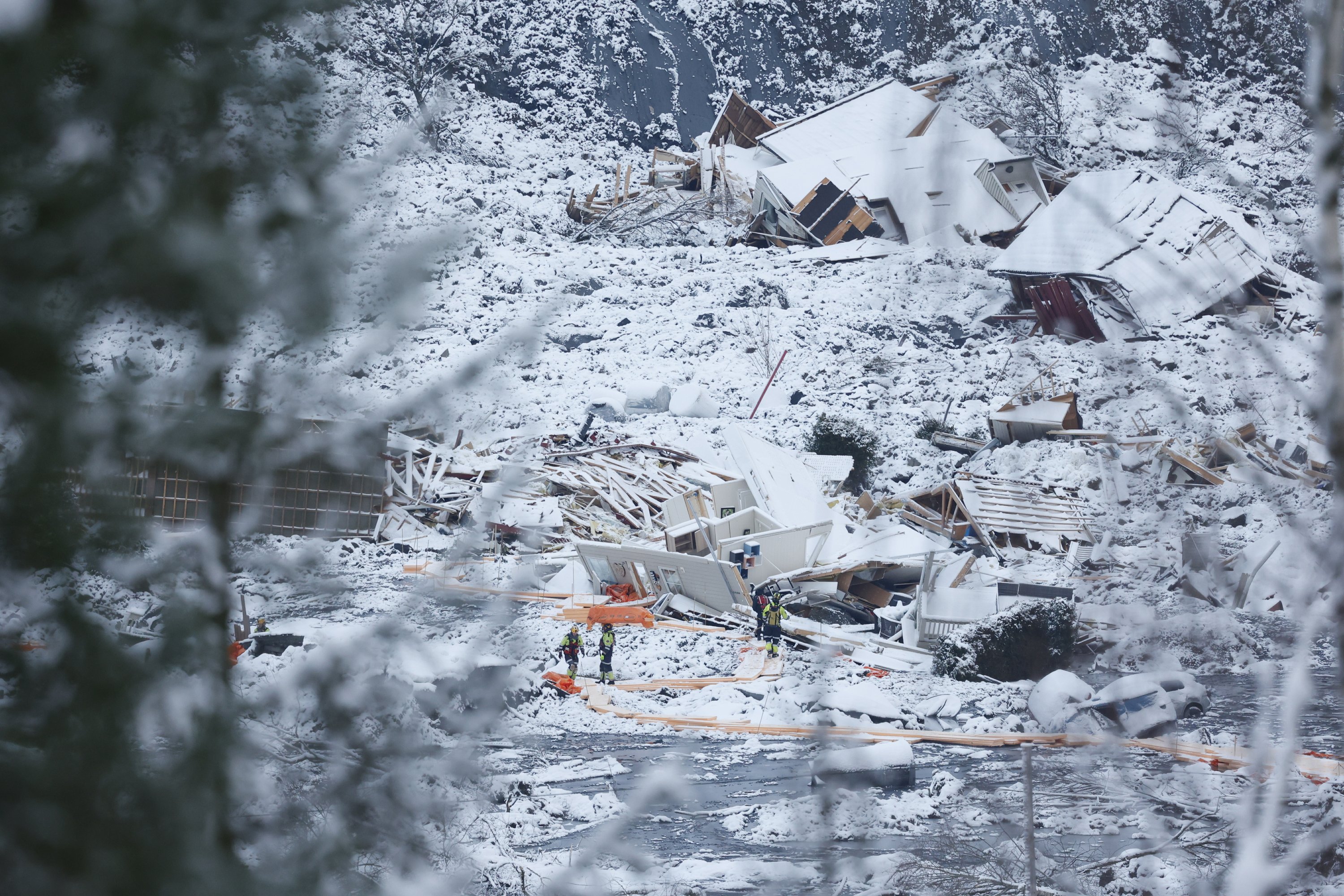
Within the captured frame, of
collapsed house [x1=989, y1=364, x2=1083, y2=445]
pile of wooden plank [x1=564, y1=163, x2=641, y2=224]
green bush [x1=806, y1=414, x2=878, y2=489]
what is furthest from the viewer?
pile of wooden plank [x1=564, y1=163, x2=641, y2=224]

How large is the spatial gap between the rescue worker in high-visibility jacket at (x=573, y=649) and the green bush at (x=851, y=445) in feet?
17.1

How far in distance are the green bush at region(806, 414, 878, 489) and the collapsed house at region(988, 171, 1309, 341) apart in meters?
3.02

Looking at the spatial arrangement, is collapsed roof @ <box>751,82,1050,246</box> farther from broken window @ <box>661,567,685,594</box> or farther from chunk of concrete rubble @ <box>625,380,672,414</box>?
broken window @ <box>661,567,685,594</box>

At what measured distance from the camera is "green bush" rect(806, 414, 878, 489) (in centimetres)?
1138

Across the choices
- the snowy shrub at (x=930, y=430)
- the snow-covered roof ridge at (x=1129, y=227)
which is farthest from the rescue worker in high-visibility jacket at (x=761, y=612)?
the snow-covered roof ridge at (x=1129, y=227)

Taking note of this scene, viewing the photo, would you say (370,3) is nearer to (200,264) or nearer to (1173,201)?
(200,264)

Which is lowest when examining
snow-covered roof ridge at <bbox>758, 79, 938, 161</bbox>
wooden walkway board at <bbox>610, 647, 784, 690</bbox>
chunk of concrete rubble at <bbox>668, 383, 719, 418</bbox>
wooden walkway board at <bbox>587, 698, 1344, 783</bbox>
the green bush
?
wooden walkway board at <bbox>610, 647, 784, 690</bbox>

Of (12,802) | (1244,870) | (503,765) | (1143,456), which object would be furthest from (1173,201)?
(12,802)

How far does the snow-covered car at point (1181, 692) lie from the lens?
5.52m

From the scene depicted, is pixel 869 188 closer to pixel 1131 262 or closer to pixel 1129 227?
pixel 1129 227

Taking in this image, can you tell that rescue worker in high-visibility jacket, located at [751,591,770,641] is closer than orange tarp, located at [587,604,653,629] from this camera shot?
Yes

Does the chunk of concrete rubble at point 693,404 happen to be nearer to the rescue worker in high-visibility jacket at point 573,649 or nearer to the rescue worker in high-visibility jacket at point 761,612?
the rescue worker in high-visibility jacket at point 761,612

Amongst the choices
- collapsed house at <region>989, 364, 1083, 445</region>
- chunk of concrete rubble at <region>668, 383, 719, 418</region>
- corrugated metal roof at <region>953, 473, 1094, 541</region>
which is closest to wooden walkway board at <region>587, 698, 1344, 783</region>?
corrugated metal roof at <region>953, 473, 1094, 541</region>

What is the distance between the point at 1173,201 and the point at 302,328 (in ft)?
49.1
